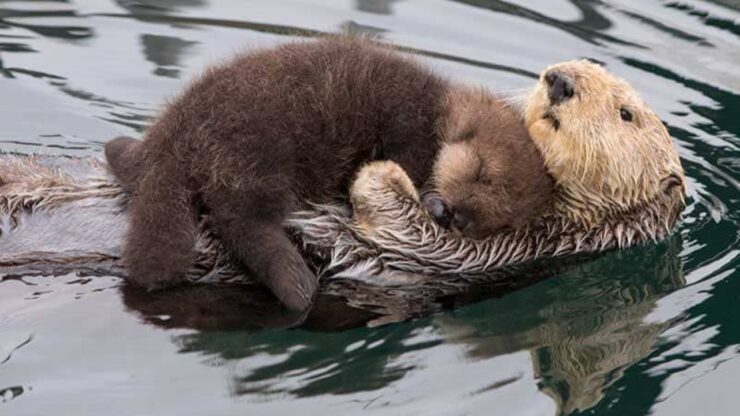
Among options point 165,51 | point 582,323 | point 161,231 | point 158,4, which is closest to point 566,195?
point 582,323

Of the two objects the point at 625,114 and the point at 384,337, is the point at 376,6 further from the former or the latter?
the point at 384,337

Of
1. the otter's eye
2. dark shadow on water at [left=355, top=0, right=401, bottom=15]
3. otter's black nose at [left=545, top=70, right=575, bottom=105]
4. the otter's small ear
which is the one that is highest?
otter's black nose at [left=545, top=70, right=575, bottom=105]

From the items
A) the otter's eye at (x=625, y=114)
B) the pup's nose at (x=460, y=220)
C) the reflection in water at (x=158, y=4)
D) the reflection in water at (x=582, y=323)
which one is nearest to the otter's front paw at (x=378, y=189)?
the pup's nose at (x=460, y=220)

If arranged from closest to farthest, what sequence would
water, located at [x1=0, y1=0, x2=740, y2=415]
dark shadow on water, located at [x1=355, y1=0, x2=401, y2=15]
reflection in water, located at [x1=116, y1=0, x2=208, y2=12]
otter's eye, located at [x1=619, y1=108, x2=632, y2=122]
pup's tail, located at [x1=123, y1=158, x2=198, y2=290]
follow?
water, located at [x1=0, y1=0, x2=740, y2=415] → pup's tail, located at [x1=123, y1=158, x2=198, y2=290] → otter's eye, located at [x1=619, y1=108, x2=632, y2=122] → reflection in water, located at [x1=116, y1=0, x2=208, y2=12] → dark shadow on water, located at [x1=355, y1=0, x2=401, y2=15]

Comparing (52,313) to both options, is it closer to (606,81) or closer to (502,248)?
(502,248)

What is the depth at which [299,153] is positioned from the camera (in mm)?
5020

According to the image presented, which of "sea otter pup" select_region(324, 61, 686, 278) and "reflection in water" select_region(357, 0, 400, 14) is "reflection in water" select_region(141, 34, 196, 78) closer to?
"reflection in water" select_region(357, 0, 400, 14)

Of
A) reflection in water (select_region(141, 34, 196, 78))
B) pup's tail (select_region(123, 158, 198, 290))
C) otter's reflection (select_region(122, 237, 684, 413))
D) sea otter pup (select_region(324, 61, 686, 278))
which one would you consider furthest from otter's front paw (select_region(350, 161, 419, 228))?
reflection in water (select_region(141, 34, 196, 78))

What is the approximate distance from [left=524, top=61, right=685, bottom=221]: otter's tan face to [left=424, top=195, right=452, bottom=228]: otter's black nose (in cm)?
47

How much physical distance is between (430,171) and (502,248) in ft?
1.64

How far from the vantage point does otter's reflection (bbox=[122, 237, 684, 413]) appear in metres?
4.81

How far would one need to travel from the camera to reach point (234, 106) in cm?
500

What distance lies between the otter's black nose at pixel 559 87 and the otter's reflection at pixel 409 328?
2.46ft

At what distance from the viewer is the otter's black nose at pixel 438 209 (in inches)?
206
